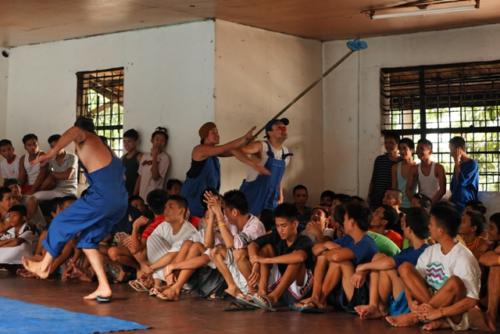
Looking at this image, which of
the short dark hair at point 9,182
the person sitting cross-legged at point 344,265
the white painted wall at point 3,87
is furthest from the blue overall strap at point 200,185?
the white painted wall at point 3,87

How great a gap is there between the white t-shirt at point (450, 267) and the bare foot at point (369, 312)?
44 cm

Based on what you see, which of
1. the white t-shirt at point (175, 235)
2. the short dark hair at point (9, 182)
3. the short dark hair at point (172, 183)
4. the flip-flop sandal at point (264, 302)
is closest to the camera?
the flip-flop sandal at point (264, 302)

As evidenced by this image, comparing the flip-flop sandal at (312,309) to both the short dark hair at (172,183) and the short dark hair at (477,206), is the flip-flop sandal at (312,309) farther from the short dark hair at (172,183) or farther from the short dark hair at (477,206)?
the short dark hair at (172,183)

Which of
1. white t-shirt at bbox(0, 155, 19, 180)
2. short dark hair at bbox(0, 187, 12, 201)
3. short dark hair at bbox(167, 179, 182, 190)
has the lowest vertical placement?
short dark hair at bbox(0, 187, 12, 201)

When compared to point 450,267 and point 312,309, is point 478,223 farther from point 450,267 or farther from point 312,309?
point 312,309

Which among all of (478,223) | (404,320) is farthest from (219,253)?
(478,223)

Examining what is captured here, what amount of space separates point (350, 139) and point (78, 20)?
11.7 feet

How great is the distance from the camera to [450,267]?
582 centimetres

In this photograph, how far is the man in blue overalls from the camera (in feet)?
27.4

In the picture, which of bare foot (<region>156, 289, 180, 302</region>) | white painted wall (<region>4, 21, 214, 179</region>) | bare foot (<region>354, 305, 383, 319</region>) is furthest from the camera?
white painted wall (<region>4, 21, 214, 179</region>)

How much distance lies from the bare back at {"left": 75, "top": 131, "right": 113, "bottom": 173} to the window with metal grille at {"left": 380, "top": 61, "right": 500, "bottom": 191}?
476 cm

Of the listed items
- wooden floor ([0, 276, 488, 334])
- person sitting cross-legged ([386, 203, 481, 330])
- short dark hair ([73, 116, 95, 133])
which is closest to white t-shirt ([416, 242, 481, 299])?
person sitting cross-legged ([386, 203, 481, 330])

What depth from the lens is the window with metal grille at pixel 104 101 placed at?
36.6ft

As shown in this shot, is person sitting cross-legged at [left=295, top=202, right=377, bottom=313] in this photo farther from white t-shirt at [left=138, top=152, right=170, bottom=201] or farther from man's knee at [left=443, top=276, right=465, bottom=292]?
white t-shirt at [left=138, top=152, right=170, bottom=201]
